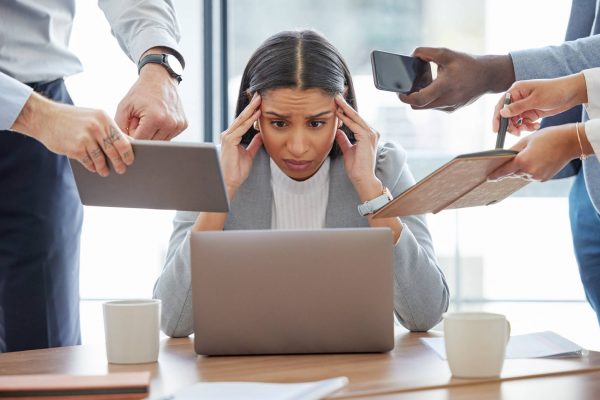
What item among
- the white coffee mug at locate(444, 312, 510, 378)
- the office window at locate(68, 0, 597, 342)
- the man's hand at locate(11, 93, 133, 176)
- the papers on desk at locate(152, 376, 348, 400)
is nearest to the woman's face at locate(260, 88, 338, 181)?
the man's hand at locate(11, 93, 133, 176)

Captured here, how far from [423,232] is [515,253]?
261 cm

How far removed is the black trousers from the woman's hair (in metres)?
0.52

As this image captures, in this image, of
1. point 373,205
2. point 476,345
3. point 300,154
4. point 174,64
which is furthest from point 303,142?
point 476,345

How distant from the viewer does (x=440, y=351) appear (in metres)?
1.44

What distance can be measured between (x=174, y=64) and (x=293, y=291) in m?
0.75

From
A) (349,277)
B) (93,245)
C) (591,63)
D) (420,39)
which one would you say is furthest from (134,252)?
(349,277)

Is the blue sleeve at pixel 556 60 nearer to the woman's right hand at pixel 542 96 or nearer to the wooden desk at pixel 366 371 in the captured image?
the woman's right hand at pixel 542 96

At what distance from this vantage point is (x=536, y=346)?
4.75 ft

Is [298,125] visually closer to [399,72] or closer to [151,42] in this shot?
[399,72]

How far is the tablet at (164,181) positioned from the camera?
4.38ft

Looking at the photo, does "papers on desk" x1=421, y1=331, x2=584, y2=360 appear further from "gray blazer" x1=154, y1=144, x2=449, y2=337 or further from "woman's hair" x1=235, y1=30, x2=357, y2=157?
"woman's hair" x1=235, y1=30, x2=357, y2=157

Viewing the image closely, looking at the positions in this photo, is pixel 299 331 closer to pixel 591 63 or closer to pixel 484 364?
pixel 484 364

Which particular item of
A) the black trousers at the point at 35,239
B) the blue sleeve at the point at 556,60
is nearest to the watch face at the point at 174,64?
the black trousers at the point at 35,239

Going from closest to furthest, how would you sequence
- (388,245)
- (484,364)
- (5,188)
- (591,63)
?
(484,364) → (388,245) → (5,188) → (591,63)
